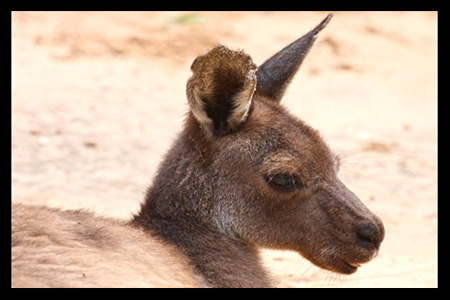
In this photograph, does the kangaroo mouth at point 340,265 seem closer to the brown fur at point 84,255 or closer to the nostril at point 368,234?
the nostril at point 368,234

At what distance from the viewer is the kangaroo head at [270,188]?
15.7 ft

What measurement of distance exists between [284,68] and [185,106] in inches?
263

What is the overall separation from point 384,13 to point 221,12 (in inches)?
192

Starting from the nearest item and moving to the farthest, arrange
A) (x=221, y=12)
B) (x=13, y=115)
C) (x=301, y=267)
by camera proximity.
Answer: (x=301, y=267)
(x=13, y=115)
(x=221, y=12)

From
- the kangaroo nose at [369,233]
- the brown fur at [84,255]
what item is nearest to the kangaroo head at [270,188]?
the kangaroo nose at [369,233]

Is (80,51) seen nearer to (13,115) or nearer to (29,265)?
(13,115)

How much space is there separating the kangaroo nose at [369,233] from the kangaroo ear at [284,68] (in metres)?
1.47

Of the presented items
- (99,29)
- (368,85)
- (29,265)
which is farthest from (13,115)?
(368,85)

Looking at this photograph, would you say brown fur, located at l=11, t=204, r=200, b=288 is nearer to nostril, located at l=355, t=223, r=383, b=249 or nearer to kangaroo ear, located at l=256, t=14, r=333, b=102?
nostril, located at l=355, t=223, r=383, b=249

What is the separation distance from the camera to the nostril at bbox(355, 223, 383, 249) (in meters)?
4.71

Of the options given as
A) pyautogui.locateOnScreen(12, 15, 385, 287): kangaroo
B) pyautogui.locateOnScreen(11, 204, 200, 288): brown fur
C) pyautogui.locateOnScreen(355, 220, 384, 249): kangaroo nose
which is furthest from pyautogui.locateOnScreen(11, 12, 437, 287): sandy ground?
pyautogui.locateOnScreen(11, 204, 200, 288): brown fur

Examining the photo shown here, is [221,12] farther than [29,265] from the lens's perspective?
Yes

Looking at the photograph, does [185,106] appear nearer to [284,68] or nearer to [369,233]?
[284,68]

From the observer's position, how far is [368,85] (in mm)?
14344
